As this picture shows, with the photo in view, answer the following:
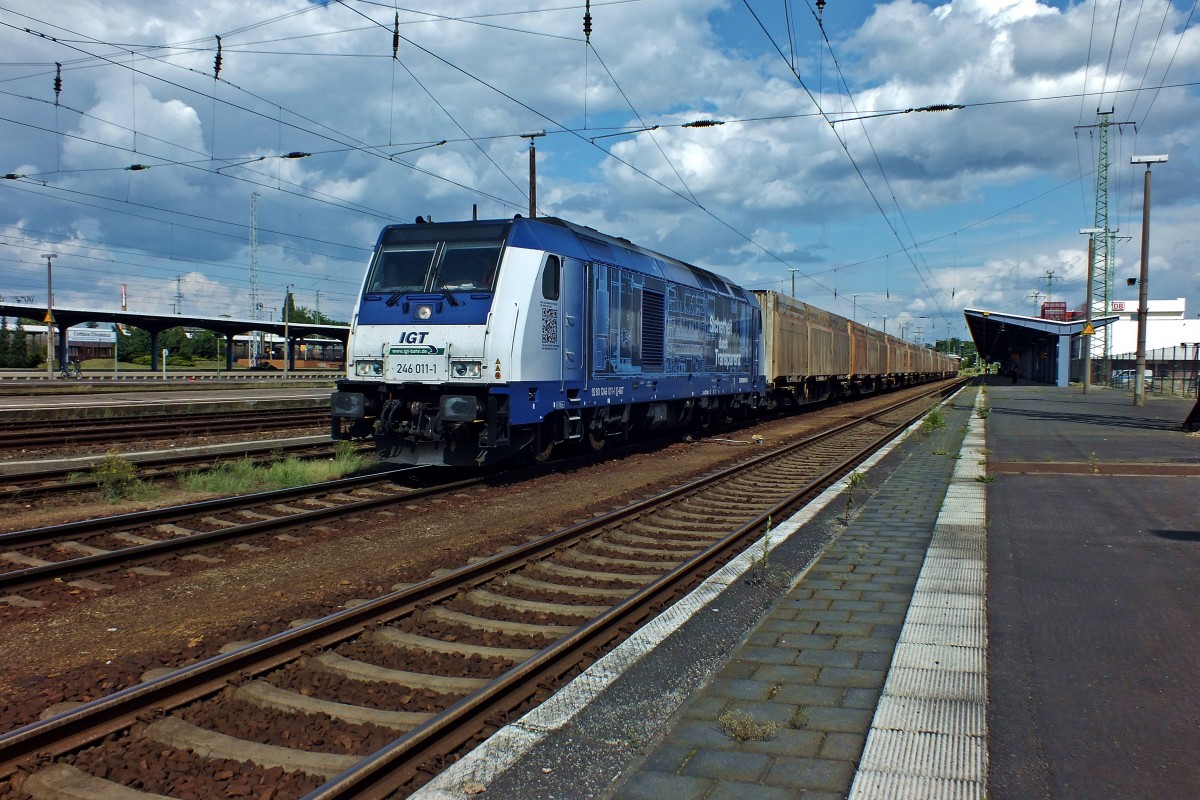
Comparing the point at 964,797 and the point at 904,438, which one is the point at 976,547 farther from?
the point at 904,438

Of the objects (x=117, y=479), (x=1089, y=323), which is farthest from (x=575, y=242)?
(x=1089, y=323)

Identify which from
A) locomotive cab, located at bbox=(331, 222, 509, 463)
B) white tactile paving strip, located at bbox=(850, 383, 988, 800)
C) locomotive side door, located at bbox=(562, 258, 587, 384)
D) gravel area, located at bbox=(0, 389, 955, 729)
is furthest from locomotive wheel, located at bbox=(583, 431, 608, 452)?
white tactile paving strip, located at bbox=(850, 383, 988, 800)

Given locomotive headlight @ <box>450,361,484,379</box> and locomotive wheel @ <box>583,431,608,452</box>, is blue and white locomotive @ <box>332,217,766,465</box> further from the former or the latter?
locomotive wheel @ <box>583,431,608,452</box>

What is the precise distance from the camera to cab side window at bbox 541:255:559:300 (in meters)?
11.1

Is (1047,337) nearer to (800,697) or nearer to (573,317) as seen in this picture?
(573,317)

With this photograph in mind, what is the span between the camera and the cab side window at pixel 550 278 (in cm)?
1106

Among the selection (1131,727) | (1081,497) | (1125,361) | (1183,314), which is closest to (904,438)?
(1081,497)

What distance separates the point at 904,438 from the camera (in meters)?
18.1

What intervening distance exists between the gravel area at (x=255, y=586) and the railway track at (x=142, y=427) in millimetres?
6943

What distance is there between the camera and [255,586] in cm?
633

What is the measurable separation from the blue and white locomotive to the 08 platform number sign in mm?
26

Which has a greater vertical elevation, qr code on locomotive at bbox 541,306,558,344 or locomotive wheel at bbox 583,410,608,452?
qr code on locomotive at bbox 541,306,558,344

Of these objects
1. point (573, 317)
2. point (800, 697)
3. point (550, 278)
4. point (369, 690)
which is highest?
point (550, 278)

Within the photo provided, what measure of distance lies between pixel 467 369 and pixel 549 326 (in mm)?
1365
